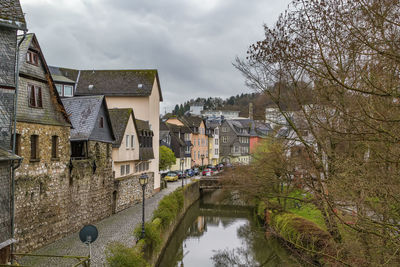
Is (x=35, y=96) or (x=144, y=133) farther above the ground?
(x=35, y=96)

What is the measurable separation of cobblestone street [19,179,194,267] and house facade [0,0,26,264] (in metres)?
2.40

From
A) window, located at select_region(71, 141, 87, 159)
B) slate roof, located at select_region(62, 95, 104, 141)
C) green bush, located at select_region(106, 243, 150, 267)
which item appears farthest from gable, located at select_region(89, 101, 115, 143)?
green bush, located at select_region(106, 243, 150, 267)

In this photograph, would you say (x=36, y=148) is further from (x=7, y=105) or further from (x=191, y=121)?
(x=191, y=121)

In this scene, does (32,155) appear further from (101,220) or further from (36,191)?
(101,220)

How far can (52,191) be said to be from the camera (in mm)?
16234

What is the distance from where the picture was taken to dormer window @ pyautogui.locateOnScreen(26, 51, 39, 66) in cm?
1512

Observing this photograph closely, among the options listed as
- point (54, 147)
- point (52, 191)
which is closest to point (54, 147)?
point (54, 147)

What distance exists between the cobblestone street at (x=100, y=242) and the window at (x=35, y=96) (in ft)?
19.2

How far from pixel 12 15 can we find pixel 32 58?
13.0 ft

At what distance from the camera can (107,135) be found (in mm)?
22812

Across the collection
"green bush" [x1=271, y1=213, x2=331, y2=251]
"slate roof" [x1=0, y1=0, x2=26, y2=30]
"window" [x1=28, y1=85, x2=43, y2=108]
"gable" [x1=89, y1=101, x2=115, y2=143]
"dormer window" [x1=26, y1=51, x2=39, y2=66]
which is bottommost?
"green bush" [x1=271, y1=213, x2=331, y2=251]

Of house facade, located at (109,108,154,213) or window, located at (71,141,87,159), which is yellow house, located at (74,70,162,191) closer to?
house facade, located at (109,108,154,213)

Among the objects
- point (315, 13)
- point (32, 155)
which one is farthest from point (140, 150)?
point (315, 13)

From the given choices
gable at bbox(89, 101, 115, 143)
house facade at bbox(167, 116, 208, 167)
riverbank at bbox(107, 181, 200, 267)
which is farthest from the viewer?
house facade at bbox(167, 116, 208, 167)
